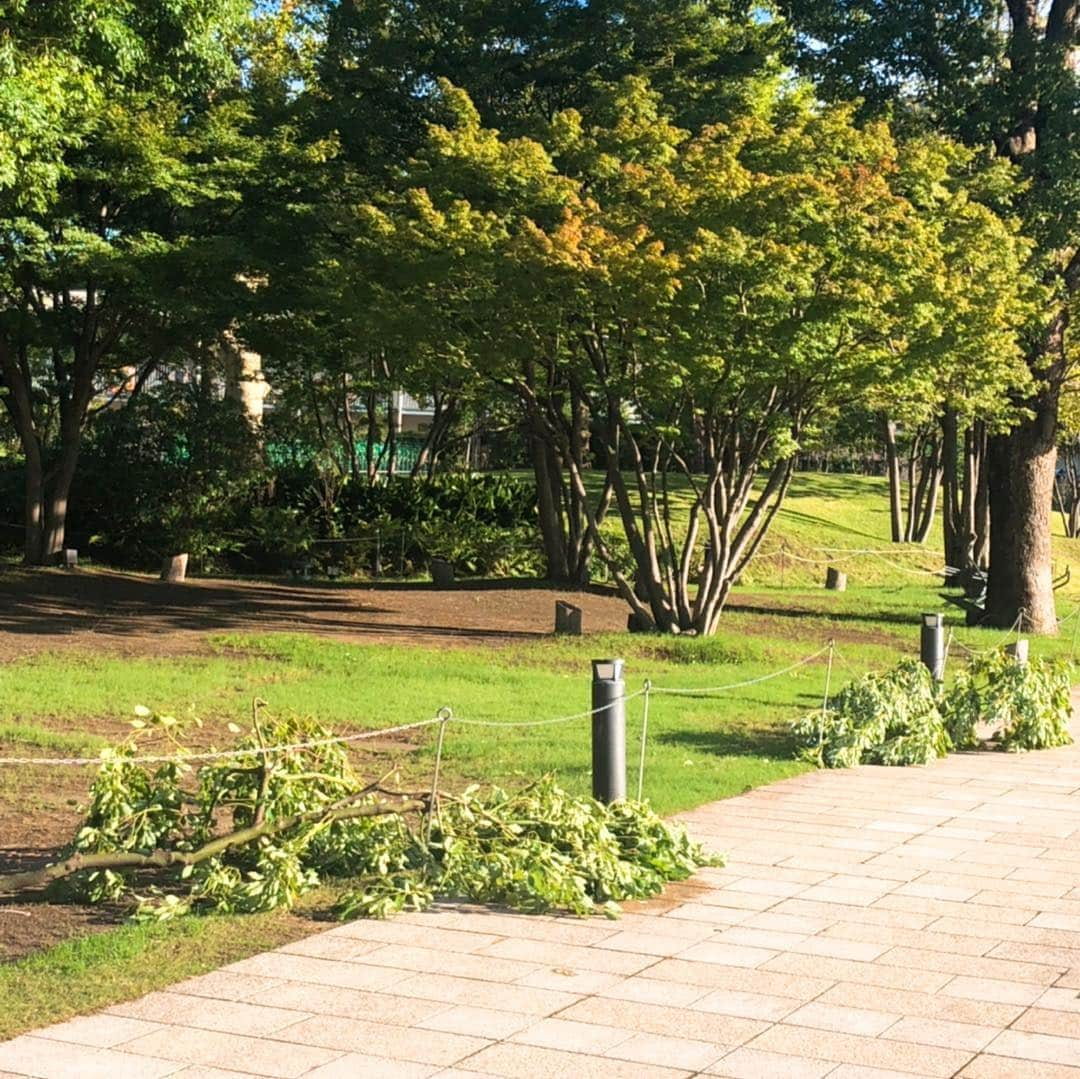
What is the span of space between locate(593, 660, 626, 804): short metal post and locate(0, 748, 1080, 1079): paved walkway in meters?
0.77

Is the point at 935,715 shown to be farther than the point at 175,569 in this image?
No

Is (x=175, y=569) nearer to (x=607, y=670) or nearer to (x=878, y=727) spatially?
(x=878, y=727)

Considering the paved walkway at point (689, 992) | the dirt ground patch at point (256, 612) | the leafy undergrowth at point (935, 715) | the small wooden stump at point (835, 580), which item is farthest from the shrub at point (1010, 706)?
the small wooden stump at point (835, 580)

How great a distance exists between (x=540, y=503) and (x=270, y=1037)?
22.4 meters

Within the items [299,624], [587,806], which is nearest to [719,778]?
[587,806]

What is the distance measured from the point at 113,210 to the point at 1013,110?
45.1ft

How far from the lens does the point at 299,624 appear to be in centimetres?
2075

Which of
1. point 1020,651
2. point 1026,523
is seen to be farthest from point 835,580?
point 1020,651

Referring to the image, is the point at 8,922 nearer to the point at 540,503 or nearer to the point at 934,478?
the point at 540,503

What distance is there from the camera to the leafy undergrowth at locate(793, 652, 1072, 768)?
11898mm

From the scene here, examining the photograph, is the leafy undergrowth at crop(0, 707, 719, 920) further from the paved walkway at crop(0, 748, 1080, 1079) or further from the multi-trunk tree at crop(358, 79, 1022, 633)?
the multi-trunk tree at crop(358, 79, 1022, 633)

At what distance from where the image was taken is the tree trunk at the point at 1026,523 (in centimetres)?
2366

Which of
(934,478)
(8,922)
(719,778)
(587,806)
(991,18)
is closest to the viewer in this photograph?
(8,922)

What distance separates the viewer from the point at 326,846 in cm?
761
